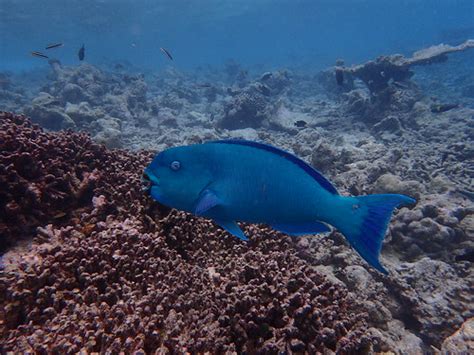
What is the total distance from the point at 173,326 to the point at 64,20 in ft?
224

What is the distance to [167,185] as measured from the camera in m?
1.90

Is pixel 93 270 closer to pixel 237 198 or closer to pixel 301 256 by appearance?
pixel 237 198

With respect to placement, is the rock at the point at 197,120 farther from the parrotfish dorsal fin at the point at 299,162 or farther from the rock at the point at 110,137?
the parrotfish dorsal fin at the point at 299,162

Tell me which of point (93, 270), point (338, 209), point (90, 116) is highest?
point (338, 209)

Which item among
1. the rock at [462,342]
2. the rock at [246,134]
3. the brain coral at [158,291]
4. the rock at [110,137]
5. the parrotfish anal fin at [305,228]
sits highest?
the parrotfish anal fin at [305,228]

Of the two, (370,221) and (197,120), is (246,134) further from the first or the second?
(370,221)

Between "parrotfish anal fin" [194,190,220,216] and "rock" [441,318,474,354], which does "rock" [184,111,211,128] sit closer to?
"rock" [441,318,474,354]

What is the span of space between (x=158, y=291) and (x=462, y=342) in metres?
2.97

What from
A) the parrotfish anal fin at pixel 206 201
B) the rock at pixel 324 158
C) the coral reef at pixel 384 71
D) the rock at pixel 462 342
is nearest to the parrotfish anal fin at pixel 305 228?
the parrotfish anal fin at pixel 206 201

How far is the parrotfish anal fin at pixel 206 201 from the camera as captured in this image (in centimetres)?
185

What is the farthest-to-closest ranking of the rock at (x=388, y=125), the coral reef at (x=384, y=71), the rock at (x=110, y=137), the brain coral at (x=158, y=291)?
the coral reef at (x=384, y=71), the rock at (x=388, y=125), the rock at (x=110, y=137), the brain coral at (x=158, y=291)

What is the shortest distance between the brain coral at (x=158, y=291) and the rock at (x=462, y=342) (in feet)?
3.01

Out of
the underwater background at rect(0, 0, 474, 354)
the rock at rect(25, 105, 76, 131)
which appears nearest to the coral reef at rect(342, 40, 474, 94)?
the underwater background at rect(0, 0, 474, 354)

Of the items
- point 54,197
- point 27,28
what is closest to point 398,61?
point 54,197
